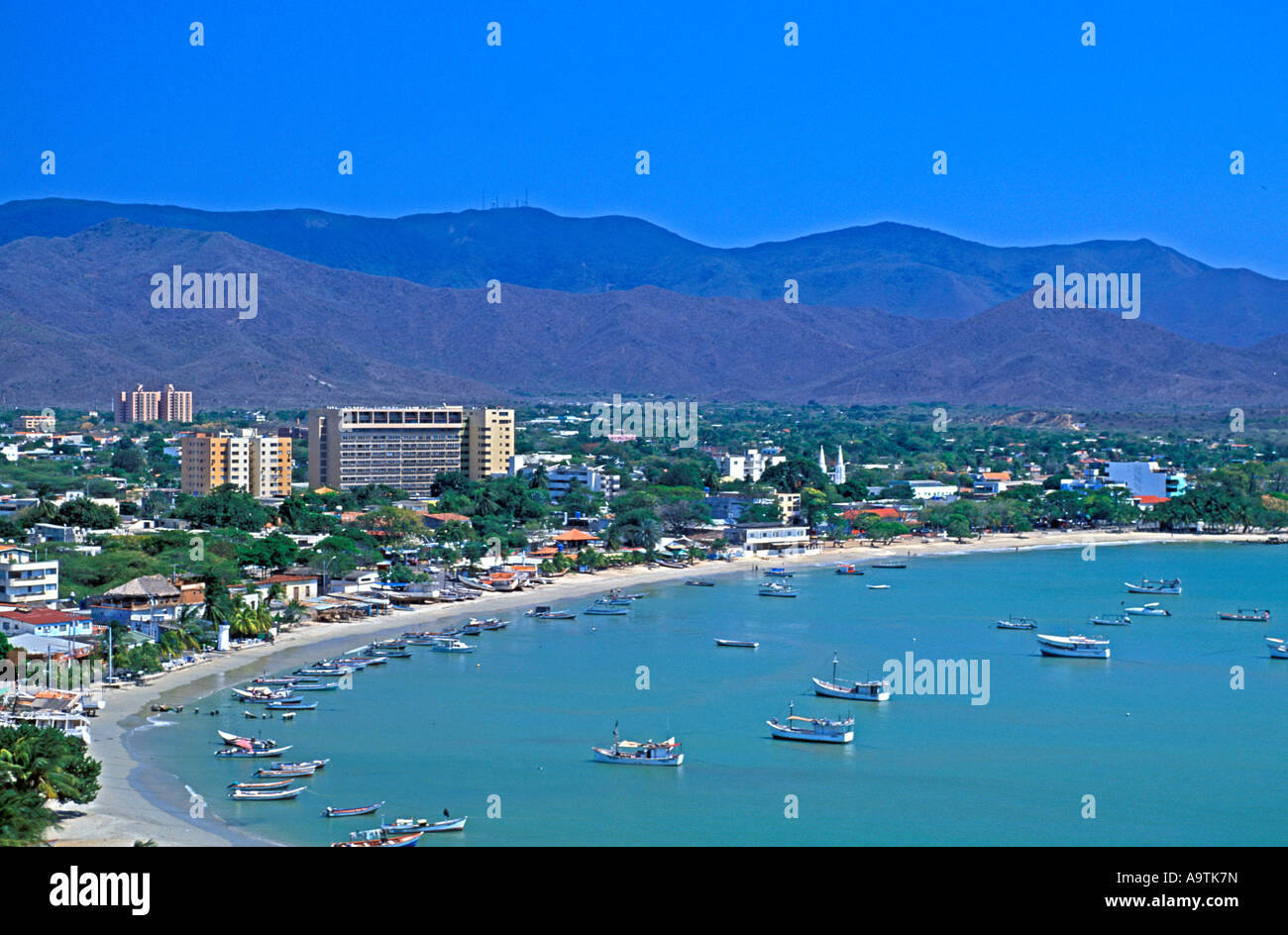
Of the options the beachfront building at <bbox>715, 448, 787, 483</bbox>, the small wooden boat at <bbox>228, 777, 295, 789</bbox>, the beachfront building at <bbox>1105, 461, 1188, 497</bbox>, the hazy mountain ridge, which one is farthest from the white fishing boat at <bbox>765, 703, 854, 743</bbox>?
the hazy mountain ridge

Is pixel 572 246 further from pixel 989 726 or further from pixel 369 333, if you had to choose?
pixel 989 726

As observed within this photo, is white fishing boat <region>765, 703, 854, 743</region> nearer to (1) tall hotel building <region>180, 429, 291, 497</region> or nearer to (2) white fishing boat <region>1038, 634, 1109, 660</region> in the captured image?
(2) white fishing boat <region>1038, 634, 1109, 660</region>

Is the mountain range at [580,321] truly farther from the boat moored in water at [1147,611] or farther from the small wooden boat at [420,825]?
the small wooden boat at [420,825]

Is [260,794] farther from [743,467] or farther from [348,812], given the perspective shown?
[743,467]

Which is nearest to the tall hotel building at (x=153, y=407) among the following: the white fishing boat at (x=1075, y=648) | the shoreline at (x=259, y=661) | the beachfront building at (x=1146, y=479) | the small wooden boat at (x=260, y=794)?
the beachfront building at (x=1146, y=479)

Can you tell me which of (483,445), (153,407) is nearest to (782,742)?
(483,445)

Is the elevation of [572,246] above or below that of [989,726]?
above
